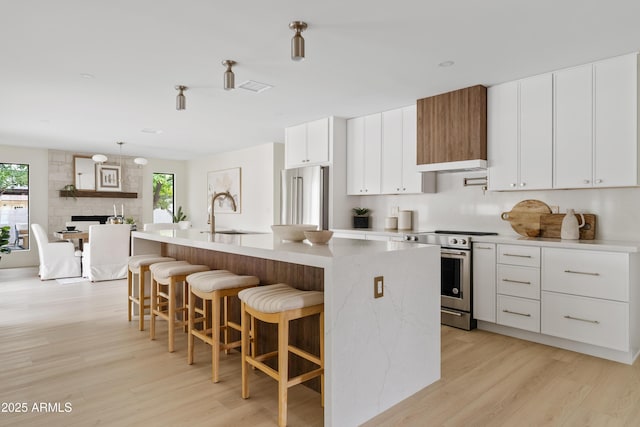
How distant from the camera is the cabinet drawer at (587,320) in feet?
9.22

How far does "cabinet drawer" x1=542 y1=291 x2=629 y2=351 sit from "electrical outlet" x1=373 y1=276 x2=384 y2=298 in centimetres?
188

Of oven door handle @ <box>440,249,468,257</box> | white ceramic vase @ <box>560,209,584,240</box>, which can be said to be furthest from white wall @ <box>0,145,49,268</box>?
white ceramic vase @ <box>560,209,584,240</box>

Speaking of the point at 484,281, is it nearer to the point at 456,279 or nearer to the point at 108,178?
the point at 456,279

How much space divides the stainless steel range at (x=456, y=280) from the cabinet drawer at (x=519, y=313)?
29 cm

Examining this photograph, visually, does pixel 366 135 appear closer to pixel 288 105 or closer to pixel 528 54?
pixel 288 105

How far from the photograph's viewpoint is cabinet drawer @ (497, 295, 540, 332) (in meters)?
3.23

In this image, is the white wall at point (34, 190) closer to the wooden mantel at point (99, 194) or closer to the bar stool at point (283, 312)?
the wooden mantel at point (99, 194)

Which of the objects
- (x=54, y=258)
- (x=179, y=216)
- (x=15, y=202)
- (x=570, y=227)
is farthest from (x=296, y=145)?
(x=15, y=202)

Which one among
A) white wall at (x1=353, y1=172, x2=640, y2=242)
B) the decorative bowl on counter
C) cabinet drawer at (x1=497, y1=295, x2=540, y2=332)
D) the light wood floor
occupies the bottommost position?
the light wood floor

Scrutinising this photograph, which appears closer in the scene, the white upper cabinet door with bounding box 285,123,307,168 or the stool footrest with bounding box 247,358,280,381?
the stool footrest with bounding box 247,358,280,381

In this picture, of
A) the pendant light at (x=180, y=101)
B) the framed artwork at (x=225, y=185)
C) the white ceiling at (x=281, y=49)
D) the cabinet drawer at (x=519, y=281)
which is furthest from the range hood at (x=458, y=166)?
the framed artwork at (x=225, y=185)

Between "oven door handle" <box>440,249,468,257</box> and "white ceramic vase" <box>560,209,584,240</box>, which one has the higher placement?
"white ceramic vase" <box>560,209,584,240</box>

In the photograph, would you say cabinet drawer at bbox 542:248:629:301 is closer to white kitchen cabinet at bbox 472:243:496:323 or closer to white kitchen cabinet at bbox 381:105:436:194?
white kitchen cabinet at bbox 472:243:496:323

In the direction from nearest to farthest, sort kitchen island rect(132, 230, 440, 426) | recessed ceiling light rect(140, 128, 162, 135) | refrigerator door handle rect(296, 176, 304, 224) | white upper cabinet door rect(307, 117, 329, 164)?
kitchen island rect(132, 230, 440, 426), white upper cabinet door rect(307, 117, 329, 164), refrigerator door handle rect(296, 176, 304, 224), recessed ceiling light rect(140, 128, 162, 135)
